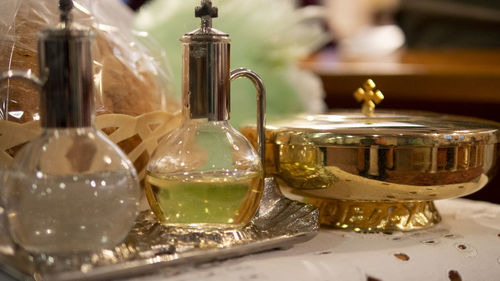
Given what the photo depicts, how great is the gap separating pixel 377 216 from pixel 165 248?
0.20m

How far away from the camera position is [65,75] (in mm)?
372

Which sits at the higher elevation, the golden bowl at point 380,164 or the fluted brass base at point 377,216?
the golden bowl at point 380,164

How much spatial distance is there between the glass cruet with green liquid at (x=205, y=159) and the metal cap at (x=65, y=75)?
86mm

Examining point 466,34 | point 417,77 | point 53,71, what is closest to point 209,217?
point 53,71

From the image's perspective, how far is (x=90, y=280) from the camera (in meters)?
0.37

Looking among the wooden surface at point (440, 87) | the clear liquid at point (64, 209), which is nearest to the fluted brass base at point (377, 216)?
the clear liquid at point (64, 209)

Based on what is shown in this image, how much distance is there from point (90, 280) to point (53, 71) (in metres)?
0.12

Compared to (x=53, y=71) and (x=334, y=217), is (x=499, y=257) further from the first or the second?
(x=53, y=71)

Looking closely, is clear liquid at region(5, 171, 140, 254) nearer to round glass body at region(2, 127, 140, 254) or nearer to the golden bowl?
round glass body at region(2, 127, 140, 254)

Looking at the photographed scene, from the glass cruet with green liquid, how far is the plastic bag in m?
0.10

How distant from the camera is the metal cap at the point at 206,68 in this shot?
17.6 inches

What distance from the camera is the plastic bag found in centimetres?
49

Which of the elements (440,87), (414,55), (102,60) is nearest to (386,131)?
(102,60)

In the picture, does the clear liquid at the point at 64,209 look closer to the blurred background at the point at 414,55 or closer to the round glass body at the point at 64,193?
the round glass body at the point at 64,193
